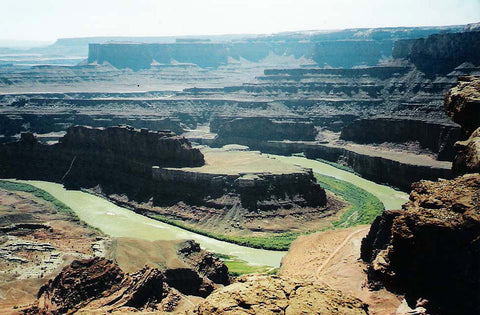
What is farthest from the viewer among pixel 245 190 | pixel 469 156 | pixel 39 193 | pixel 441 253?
pixel 39 193

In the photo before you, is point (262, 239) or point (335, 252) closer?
point (335, 252)

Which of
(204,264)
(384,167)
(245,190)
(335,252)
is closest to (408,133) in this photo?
(384,167)

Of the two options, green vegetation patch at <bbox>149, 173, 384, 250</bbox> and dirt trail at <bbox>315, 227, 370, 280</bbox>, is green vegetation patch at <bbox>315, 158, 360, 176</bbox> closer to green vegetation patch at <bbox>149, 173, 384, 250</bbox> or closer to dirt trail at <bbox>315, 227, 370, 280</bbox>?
green vegetation patch at <bbox>149, 173, 384, 250</bbox>

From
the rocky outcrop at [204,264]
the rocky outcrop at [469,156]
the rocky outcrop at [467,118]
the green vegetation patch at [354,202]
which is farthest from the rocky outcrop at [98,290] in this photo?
the green vegetation patch at [354,202]

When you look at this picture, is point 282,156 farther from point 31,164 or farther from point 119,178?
point 31,164

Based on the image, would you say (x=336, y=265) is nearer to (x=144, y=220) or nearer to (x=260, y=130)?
(x=144, y=220)

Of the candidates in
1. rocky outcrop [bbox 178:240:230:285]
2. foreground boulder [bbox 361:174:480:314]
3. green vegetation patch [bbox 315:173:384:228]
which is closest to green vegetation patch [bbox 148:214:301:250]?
green vegetation patch [bbox 315:173:384:228]

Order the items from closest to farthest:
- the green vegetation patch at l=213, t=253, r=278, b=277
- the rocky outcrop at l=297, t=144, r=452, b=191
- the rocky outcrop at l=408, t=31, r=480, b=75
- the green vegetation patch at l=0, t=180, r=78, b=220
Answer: the green vegetation patch at l=213, t=253, r=278, b=277
the green vegetation patch at l=0, t=180, r=78, b=220
the rocky outcrop at l=297, t=144, r=452, b=191
the rocky outcrop at l=408, t=31, r=480, b=75
